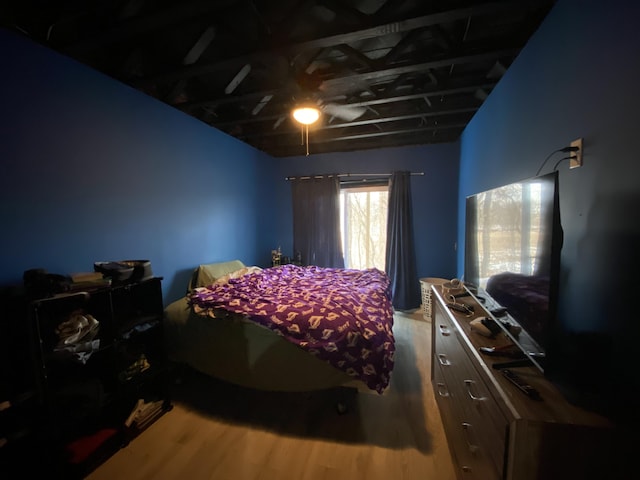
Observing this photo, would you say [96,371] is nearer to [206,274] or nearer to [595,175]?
[206,274]

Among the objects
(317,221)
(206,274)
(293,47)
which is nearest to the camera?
(293,47)

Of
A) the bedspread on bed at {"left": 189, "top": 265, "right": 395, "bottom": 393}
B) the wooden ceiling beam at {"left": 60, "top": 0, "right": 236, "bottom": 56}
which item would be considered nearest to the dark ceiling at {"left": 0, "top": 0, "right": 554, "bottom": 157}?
the wooden ceiling beam at {"left": 60, "top": 0, "right": 236, "bottom": 56}

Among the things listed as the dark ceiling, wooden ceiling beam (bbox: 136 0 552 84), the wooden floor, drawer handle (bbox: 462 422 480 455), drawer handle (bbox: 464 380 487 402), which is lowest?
the wooden floor

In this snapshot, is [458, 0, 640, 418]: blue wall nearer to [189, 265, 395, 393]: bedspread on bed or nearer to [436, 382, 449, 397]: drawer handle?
[436, 382, 449, 397]: drawer handle

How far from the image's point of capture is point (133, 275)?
175cm

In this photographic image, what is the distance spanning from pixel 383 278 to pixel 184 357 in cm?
209

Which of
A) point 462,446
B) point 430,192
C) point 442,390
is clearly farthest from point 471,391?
point 430,192

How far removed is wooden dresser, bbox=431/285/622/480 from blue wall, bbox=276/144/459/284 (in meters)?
2.81

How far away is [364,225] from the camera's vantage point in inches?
171

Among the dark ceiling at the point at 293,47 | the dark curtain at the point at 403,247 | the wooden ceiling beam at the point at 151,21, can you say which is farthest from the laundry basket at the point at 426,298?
the wooden ceiling beam at the point at 151,21

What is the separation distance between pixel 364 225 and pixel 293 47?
2918 mm

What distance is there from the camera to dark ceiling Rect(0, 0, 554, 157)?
162cm

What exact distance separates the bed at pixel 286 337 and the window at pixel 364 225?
1.96m

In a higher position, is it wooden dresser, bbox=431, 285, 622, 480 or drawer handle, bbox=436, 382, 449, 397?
wooden dresser, bbox=431, 285, 622, 480
